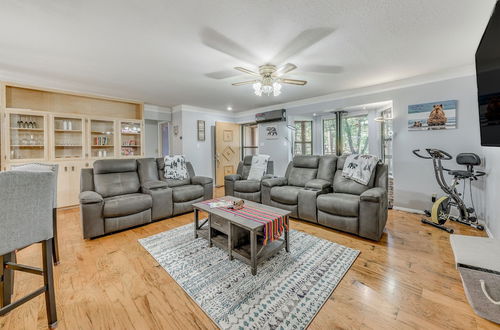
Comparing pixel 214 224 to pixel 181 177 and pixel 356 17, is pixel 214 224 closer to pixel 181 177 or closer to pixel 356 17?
pixel 181 177

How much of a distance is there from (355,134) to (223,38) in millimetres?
3889

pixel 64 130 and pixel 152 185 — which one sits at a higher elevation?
pixel 64 130

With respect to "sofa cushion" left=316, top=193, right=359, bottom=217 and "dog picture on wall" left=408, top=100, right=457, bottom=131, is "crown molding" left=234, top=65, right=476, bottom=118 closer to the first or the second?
"dog picture on wall" left=408, top=100, right=457, bottom=131

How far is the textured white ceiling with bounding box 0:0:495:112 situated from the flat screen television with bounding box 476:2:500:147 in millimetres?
641

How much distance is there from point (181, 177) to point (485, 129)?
12.7 feet

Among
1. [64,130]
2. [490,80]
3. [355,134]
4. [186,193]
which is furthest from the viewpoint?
[355,134]

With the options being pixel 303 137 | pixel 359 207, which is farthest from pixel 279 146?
pixel 359 207

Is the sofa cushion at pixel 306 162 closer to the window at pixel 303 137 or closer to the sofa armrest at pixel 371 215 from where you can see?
the sofa armrest at pixel 371 215

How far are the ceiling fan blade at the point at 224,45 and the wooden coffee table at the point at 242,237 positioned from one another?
1.83 meters

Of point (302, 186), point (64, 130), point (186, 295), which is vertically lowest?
point (186, 295)

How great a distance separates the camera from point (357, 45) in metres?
2.39

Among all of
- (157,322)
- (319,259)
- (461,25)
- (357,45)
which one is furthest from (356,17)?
(157,322)

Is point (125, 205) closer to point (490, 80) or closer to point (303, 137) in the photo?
point (490, 80)

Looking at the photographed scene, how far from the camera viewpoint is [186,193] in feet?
11.6
